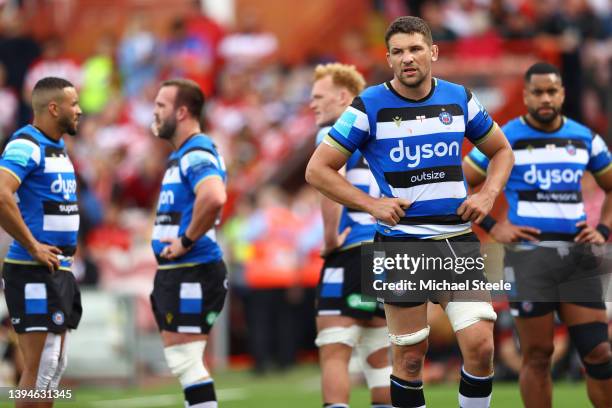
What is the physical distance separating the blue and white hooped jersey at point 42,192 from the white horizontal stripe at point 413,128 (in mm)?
2471

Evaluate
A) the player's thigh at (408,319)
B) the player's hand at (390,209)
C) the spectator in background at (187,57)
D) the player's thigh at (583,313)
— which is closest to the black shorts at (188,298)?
the player's thigh at (408,319)

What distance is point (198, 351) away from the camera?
941cm

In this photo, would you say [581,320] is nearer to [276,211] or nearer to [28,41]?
[276,211]

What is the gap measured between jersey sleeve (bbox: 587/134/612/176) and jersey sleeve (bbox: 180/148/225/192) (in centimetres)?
284

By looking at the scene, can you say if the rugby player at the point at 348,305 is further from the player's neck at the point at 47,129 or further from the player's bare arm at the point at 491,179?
the player's neck at the point at 47,129

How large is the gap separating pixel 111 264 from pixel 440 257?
9.99 meters

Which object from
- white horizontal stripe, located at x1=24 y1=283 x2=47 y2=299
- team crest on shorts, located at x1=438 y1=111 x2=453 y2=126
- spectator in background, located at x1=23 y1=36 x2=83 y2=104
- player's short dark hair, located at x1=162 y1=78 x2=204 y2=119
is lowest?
white horizontal stripe, located at x1=24 y1=283 x2=47 y2=299

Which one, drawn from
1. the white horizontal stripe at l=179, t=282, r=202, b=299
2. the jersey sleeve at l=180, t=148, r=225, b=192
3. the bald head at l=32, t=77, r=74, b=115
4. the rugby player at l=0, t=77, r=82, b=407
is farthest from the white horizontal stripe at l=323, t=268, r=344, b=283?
the bald head at l=32, t=77, r=74, b=115

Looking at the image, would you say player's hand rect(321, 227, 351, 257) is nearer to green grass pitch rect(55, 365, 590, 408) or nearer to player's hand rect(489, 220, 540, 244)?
player's hand rect(489, 220, 540, 244)

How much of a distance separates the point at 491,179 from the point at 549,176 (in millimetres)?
1536

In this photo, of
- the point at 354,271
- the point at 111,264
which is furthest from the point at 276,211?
the point at 354,271

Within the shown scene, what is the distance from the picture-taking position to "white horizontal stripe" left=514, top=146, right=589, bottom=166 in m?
9.74

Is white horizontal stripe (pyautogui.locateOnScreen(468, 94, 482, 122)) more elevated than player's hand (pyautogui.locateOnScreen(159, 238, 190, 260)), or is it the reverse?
white horizontal stripe (pyautogui.locateOnScreen(468, 94, 482, 122))

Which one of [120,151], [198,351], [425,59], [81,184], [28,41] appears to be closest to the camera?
[425,59]
